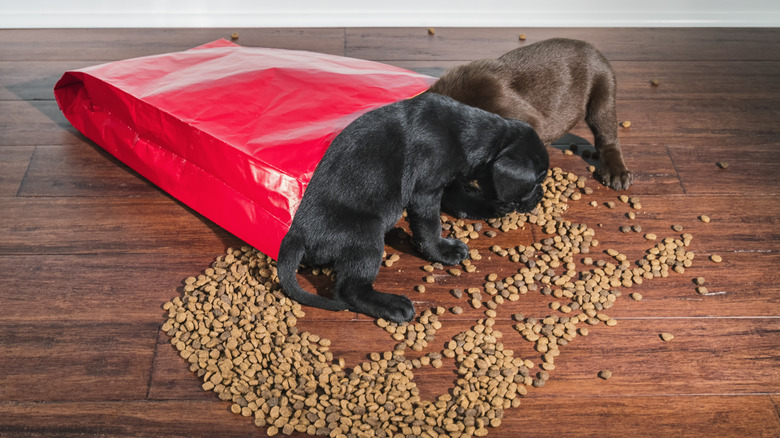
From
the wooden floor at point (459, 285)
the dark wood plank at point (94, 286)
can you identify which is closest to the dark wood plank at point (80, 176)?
the wooden floor at point (459, 285)

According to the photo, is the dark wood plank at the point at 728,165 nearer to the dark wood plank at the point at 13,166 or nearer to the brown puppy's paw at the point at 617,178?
the brown puppy's paw at the point at 617,178

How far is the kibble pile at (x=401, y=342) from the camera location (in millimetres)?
1850

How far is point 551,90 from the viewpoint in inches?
99.6

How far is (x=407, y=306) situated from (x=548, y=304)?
0.46 m

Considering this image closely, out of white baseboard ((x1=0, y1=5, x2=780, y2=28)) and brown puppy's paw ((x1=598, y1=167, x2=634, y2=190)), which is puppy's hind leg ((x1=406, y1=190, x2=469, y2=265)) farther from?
white baseboard ((x1=0, y1=5, x2=780, y2=28))

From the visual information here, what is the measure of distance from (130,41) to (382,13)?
137 centimetres

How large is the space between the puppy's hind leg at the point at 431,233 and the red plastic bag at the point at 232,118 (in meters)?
0.35

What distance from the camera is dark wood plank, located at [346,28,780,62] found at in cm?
354

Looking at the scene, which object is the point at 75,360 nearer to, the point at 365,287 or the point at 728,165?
the point at 365,287

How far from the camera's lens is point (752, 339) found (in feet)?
6.88

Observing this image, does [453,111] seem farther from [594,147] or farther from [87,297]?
[87,297]

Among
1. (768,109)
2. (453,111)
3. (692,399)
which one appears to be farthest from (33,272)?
(768,109)

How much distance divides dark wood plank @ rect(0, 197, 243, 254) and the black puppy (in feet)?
1.53

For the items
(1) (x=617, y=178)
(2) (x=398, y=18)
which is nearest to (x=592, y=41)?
(2) (x=398, y=18)
